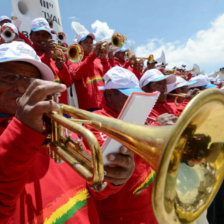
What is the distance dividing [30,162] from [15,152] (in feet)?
0.26

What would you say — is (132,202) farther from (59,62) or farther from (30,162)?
(59,62)

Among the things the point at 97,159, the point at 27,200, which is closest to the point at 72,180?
the point at 27,200

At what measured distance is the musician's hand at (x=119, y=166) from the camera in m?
1.25

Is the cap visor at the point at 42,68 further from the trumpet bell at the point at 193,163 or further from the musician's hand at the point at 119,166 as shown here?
the trumpet bell at the point at 193,163

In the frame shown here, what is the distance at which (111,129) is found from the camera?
0.99 metres

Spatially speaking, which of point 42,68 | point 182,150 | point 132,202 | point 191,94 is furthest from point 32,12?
point 182,150

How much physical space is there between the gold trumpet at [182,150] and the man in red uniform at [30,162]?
170 mm

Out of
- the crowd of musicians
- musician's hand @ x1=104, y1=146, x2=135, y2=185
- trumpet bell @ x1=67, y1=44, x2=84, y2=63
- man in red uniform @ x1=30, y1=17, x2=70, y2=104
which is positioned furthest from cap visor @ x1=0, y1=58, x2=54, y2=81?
trumpet bell @ x1=67, y1=44, x2=84, y2=63

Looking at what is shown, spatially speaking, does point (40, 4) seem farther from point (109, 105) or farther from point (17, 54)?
point (17, 54)

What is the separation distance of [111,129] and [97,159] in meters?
0.15

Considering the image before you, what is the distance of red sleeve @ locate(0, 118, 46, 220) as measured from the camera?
860 millimetres

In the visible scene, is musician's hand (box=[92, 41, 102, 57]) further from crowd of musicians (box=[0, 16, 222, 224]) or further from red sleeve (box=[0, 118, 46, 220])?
red sleeve (box=[0, 118, 46, 220])

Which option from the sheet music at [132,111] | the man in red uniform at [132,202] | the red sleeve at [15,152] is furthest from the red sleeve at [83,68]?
the red sleeve at [15,152]

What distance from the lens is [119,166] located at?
1312mm
